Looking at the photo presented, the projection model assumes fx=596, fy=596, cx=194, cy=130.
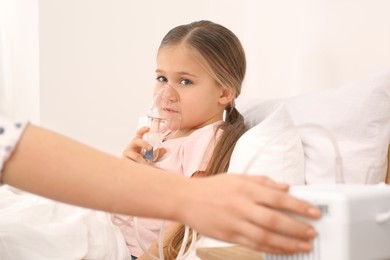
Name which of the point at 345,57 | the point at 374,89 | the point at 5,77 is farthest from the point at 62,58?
the point at 374,89

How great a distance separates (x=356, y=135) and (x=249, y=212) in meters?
0.70

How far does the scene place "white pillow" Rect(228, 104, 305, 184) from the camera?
1.25 metres

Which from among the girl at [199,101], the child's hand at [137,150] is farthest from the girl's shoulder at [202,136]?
the child's hand at [137,150]

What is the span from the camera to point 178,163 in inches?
63.9

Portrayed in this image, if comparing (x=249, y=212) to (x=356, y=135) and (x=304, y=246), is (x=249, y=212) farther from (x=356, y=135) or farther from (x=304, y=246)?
(x=356, y=135)

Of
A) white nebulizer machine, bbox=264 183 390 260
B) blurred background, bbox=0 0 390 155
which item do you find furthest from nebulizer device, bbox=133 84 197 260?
white nebulizer machine, bbox=264 183 390 260

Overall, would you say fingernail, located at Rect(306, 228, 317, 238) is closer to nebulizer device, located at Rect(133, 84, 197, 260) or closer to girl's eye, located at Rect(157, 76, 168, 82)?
nebulizer device, located at Rect(133, 84, 197, 260)

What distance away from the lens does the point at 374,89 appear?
128cm

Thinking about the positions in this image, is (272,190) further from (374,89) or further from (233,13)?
(233,13)

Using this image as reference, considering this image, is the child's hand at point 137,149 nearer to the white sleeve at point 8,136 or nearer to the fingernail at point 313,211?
the white sleeve at point 8,136

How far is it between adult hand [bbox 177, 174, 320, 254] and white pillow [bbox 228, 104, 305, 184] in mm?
544

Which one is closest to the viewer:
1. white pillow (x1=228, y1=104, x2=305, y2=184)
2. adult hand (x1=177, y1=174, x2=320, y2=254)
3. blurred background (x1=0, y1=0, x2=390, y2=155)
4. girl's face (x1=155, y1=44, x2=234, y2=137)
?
adult hand (x1=177, y1=174, x2=320, y2=254)

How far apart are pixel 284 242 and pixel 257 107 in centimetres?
103

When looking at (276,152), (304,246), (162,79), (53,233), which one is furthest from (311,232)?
(162,79)
